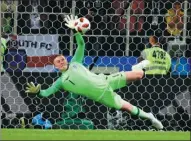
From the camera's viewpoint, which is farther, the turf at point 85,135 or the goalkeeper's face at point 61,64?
the goalkeeper's face at point 61,64

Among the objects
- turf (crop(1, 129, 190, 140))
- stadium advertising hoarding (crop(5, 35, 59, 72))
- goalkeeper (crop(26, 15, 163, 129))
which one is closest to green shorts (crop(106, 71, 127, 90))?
goalkeeper (crop(26, 15, 163, 129))

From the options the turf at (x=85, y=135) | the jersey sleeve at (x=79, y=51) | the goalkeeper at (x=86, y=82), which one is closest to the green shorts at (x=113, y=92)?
the goalkeeper at (x=86, y=82)

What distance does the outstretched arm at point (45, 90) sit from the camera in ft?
5.60

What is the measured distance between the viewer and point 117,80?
172cm

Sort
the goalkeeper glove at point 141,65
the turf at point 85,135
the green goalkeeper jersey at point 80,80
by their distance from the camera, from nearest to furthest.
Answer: the turf at point 85,135
the green goalkeeper jersey at point 80,80
the goalkeeper glove at point 141,65

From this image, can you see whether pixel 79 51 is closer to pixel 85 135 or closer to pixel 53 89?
pixel 53 89

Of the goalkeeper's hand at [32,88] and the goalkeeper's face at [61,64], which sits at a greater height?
the goalkeeper's face at [61,64]

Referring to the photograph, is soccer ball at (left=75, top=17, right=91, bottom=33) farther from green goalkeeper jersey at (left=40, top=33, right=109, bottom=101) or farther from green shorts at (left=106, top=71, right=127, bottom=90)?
green shorts at (left=106, top=71, right=127, bottom=90)

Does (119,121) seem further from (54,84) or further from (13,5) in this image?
(13,5)

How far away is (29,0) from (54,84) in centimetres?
42

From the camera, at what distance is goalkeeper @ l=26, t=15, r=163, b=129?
1.68 m

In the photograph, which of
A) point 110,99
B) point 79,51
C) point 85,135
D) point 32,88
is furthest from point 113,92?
point 85,135

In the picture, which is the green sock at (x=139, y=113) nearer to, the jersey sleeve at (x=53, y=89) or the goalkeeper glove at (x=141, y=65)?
the goalkeeper glove at (x=141, y=65)

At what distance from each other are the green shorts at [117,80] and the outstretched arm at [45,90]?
0.17 metres
